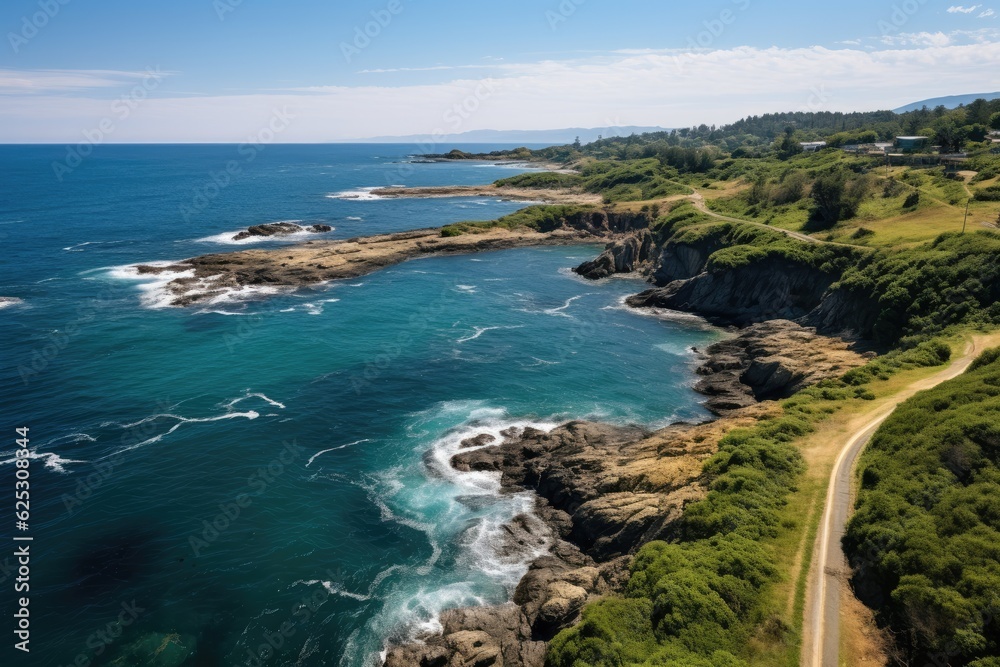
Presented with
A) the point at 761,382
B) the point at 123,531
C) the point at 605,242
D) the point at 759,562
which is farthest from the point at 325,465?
the point at 605,242

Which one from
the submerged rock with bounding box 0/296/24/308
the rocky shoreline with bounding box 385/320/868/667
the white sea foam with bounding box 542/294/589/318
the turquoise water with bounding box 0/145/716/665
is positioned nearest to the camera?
the rocky shoreline with bounding box 385/320/868/667

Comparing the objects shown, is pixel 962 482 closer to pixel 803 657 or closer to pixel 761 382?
pixel 803 657

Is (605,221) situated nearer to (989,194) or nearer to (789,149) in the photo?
(989,194)

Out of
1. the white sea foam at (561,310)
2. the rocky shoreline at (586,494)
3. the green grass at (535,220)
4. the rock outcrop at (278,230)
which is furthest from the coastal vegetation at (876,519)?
the rock outcrop at (278,230)

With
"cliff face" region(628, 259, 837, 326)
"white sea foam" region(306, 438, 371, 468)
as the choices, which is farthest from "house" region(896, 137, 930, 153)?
"white sea foam" region(306, 438, 371, 468)

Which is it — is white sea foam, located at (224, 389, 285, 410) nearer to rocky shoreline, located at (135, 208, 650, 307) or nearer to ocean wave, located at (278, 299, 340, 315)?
ocean wave, located at (278, 299, 340, 315)

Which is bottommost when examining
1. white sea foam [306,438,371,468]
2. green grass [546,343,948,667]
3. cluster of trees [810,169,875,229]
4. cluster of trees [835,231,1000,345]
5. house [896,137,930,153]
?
white sea foam [306,438,371,468]

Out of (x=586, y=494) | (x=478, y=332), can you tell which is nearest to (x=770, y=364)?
(x=586, y=494)
